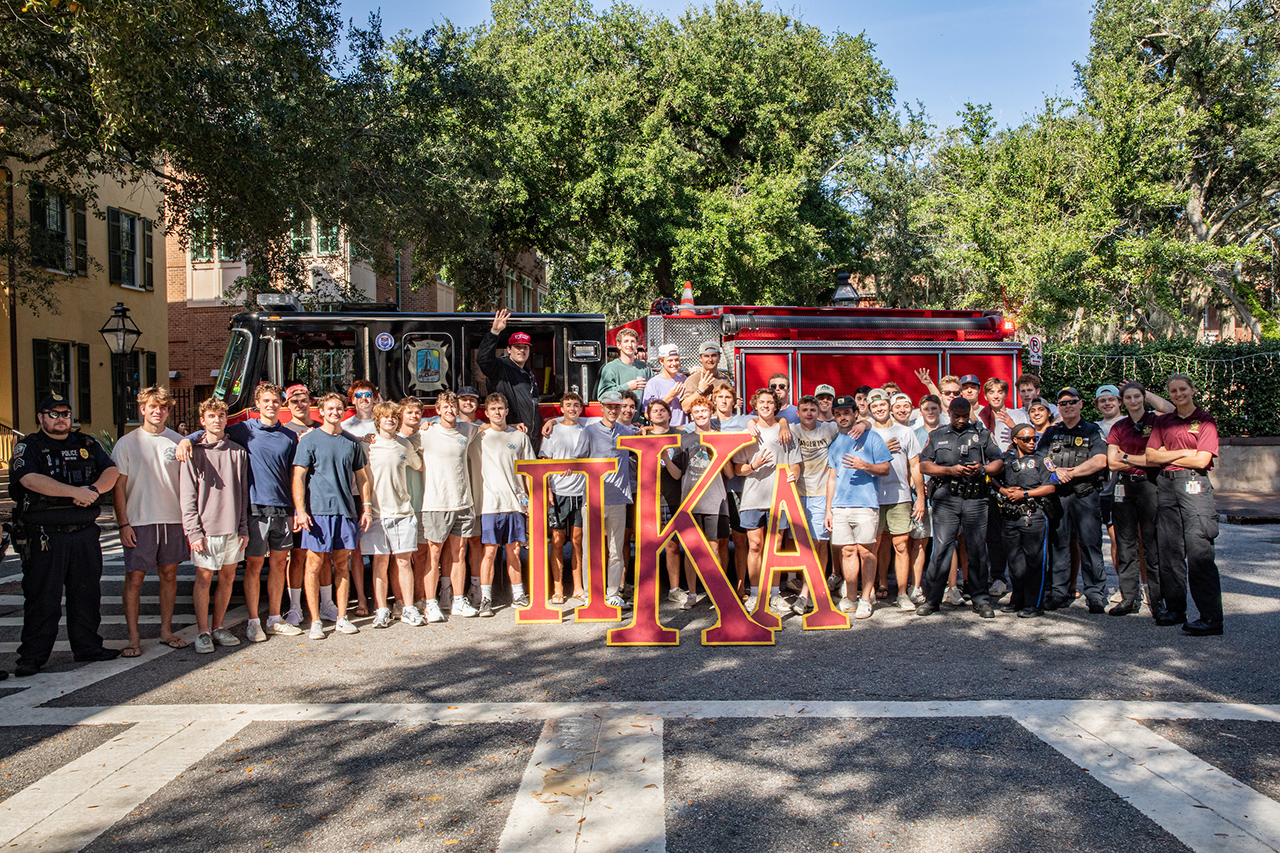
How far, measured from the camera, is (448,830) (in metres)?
3.81

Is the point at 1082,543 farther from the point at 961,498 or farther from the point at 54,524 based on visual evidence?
the point at 54,524

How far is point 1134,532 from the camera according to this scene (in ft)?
24.8

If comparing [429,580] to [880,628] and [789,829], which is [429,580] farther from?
[789,829]

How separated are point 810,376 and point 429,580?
5696 millimetres

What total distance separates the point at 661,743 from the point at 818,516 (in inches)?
144

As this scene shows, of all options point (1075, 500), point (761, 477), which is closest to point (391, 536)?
point (761, 477)

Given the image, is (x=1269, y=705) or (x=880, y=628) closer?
(x=1269, y=705)

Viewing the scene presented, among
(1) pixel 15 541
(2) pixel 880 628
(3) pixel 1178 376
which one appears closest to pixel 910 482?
(2) pixel 880 628

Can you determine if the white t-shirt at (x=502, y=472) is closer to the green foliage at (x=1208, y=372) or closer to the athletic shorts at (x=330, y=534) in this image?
the athletic shorts at (x=330, y=534)

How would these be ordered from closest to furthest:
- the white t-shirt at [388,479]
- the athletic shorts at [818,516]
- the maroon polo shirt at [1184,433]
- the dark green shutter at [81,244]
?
1. the maroon polo shirt at [1184,433]
2. the white t-shirt at [388,479]
3. the athletic shorts at [818,516]
4. the dark green shutter at [81,244]

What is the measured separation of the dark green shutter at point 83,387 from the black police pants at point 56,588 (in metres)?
17.9

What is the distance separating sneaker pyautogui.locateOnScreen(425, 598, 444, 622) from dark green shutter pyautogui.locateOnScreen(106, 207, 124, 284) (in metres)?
19.6

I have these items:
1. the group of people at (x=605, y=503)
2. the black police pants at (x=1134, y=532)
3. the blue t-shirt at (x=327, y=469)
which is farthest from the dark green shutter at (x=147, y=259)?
the black police pants at (x=1134, y=532)

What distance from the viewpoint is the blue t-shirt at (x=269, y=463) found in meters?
7.10
